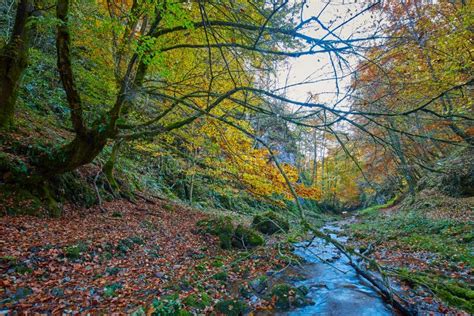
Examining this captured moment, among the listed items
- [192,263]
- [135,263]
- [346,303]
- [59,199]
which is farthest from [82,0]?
[346,303]

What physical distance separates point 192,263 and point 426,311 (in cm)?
473

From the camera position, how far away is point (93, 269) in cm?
471

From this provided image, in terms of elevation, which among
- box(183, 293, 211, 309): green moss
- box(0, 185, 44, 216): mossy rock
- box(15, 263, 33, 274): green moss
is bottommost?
box(183, 293, 211, 309): green moss

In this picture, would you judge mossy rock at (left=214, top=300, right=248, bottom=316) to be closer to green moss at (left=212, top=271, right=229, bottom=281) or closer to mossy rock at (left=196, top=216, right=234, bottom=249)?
green moss at (left=212, top=271, right=229, bottom=281)

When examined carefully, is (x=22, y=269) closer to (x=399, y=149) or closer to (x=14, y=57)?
(x=14, y=57)

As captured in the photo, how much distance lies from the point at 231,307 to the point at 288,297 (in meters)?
1.34

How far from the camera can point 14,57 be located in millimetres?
5785

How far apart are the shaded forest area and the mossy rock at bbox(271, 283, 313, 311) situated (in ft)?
0.09

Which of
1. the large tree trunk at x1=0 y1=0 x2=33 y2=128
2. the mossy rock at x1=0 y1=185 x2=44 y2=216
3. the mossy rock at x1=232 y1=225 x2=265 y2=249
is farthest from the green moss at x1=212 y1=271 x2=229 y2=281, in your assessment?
the large tree trunk at x1=0 y1=0 x2=33 y2=128

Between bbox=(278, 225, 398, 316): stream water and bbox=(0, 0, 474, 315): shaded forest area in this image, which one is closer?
bbox=(0, 0, 474, 315): shaded forest area

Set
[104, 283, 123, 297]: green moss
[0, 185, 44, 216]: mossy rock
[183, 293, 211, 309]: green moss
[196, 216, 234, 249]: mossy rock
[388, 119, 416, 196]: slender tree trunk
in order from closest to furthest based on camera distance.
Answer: [388, 119, 416, 196]: slender tree trunk
[104, 283, 123, 297]: green moss
[183, 293, 211, 309]: green moss
[0, 185, 44, 216]: mossy rock
[196, 216, 234, 249]: mossy rock

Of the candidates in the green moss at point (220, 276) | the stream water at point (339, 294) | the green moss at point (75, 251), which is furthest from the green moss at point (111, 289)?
the stream water at point (339, 294)

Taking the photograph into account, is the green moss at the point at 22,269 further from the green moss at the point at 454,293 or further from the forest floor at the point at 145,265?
the green moss at the point at 454,293

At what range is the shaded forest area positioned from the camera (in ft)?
11.6
